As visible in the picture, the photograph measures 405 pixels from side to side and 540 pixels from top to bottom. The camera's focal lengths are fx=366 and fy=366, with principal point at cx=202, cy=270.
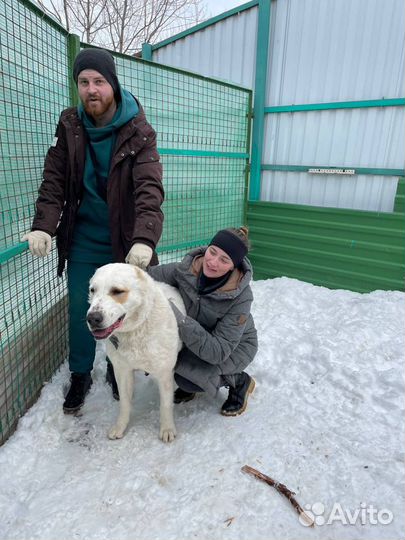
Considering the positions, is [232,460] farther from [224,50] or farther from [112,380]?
[224,50]

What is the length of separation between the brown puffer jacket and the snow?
1.32 meters

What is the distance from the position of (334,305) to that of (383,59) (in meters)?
3.15

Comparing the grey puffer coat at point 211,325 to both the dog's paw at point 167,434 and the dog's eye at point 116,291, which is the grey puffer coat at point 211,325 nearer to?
the dog's paw at point 167,434

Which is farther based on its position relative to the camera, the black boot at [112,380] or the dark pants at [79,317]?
the black boot at [112,380]

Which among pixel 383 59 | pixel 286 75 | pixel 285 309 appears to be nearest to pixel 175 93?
pixel 286 75

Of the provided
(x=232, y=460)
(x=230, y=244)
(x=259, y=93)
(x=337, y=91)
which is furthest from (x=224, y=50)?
(x=232, y=460)

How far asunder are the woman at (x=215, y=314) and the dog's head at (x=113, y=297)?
44 cm

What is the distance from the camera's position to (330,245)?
5176mm

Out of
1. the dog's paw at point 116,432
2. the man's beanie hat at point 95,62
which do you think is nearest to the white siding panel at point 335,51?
the man's beanie hat at point 95,62

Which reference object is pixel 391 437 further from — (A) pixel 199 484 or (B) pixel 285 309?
(B) pixel 285 309

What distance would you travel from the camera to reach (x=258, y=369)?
130 inches

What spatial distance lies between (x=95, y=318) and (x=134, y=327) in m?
0.37

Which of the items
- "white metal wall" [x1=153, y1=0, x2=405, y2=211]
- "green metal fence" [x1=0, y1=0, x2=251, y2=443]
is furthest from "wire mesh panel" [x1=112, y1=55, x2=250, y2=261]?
"white metal wall" [x1=153, y1=0, x2=405, y2=211]

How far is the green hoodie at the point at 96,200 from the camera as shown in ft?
7.92
